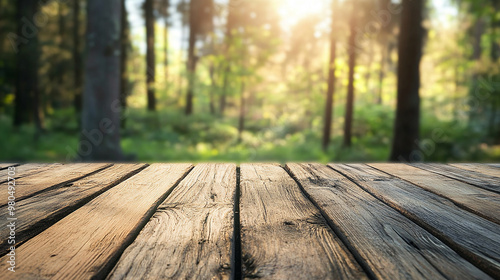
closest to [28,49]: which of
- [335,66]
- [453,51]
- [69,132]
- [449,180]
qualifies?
[69,132]

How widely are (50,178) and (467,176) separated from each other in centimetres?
266

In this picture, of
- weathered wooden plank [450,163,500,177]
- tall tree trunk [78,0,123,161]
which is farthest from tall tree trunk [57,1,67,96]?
weathered wooden plank [450,163,500,177]

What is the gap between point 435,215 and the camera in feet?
4.52

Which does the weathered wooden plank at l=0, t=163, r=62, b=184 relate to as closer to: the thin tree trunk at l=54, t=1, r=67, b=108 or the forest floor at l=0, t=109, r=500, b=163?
the forest floor at l=0, t=109, r=500, b=163

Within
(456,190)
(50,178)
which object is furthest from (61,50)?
(456,190)

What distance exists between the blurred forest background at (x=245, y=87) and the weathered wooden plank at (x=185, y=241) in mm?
5288

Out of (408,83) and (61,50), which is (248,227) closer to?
(408,83)

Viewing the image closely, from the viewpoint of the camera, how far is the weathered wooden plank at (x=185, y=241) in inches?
35.5

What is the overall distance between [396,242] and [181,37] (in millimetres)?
33583

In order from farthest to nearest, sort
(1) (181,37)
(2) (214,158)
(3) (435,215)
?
(1) (181,37) → (2) (214,158) → (3) (435,215)

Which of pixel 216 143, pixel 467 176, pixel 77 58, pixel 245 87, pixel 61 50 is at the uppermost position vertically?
pixel 61 50

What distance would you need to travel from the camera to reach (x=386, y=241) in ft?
3.63

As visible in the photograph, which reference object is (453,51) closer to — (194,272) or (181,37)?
(181,37)

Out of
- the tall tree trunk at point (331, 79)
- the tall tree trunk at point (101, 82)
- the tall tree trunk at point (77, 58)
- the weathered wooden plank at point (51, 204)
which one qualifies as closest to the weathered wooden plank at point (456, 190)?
the weathered wooden plank at point (51, 204)
